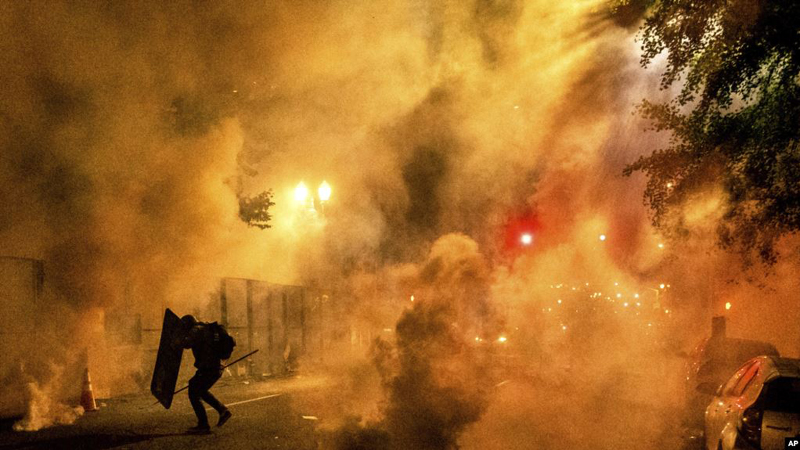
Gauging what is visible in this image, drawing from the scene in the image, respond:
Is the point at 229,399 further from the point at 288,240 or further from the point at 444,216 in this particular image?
the point at 288,240

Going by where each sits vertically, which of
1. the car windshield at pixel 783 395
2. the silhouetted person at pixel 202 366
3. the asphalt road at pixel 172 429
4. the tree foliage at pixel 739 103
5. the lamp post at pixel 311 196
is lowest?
the asphalt road at pixel 172 429

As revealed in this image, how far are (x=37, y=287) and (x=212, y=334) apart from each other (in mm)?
3955

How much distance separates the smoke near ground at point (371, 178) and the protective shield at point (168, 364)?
158 centimetres

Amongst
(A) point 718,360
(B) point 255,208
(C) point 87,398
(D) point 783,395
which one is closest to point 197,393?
(C) point 87,398

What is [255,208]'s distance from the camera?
17578 mm

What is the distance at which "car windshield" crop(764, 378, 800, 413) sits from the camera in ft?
18.7

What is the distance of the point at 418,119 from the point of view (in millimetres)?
14508

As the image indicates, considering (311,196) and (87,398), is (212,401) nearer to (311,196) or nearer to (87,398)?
(87,398)

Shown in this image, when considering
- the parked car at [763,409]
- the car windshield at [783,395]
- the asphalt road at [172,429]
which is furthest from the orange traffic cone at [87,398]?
the car windshield at [783,395]

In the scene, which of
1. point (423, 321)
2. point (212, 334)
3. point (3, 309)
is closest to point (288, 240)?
point (3, 309)

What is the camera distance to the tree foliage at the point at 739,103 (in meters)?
8.41

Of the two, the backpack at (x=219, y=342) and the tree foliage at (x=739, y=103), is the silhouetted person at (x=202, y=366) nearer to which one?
the backpack at (x=219, y=342)

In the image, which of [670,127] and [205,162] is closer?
→ [670,127]

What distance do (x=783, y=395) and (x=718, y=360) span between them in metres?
6.67
